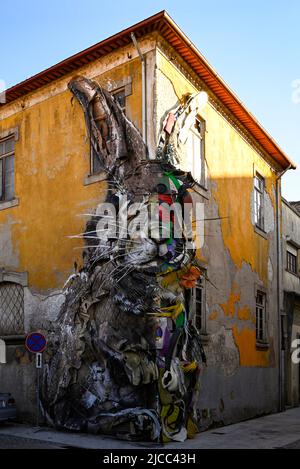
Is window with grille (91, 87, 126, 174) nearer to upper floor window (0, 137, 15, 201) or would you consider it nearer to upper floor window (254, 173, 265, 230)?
upper floor window (0, 137, 15, 201)

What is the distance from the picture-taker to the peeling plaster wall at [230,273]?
44.3 feet

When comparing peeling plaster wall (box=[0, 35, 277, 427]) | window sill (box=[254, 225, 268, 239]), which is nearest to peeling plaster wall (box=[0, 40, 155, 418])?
peeling plaster wall (box=[0, 35, 277, 427])

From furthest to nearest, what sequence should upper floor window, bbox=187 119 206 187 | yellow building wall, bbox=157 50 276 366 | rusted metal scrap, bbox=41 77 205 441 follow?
yellow building wall, bbox=157 50 276 366
upper floor window, bbox=187 119 206 187
rusted metal scrap, bbox=41 77 205 441

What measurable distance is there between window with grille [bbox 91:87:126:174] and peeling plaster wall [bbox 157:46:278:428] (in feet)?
3.23

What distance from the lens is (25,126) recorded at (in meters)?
14.9

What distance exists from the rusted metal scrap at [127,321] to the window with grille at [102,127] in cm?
4

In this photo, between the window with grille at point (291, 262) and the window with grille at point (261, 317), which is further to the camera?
the window with grille at point (291, 262)

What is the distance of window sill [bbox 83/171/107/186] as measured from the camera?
1270cm

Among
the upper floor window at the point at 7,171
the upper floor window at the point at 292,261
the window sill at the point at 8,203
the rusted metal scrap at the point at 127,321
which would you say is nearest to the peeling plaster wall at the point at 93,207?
the window sill at the point at 8,203

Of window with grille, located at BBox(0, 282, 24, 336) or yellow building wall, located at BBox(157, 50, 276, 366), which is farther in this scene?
yellow building wall, located at BBox(157, 50, 276, 366)

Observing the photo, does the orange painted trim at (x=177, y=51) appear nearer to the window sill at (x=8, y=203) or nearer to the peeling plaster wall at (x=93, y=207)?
the peeling plaster wall at (x=93, y=207)

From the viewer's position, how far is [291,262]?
72.3 feet

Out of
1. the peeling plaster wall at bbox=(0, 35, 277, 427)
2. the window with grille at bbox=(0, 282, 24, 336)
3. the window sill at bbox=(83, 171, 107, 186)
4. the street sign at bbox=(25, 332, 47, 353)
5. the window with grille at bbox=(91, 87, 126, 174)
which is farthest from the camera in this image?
the window with grille at bbox=(0, 282, 24, 336)

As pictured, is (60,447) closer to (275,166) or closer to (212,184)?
(212,184)
